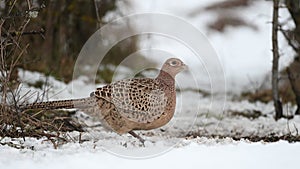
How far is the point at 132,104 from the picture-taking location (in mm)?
4316

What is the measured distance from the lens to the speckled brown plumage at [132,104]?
430cm

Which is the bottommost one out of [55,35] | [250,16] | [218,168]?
[218,168]

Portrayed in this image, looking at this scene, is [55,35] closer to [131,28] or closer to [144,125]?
[131,28]

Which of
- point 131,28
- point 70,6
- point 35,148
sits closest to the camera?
point 35,148

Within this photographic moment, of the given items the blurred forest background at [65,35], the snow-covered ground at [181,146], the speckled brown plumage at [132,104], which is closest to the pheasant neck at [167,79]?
the speckled brown plumage at [132,104]

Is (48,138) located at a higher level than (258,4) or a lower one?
lower

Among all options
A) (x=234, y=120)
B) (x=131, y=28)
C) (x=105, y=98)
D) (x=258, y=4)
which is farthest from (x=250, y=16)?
(x=105, y=98)

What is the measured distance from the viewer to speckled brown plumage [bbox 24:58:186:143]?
14.1 ft

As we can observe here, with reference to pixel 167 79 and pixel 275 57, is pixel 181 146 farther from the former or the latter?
pixel 275 57

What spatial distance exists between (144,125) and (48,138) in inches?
31.0

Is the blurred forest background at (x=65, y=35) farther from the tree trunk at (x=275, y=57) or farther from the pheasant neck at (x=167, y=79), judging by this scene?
the pheasant neck at (x=167, y=79)

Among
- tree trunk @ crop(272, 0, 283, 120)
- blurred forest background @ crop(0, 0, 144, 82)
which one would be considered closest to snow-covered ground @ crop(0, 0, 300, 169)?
tree trunk @ crop(272, 0, 283, 120)

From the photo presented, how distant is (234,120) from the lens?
22.2 feet

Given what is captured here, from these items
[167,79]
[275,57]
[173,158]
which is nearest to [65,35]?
[275,57]
